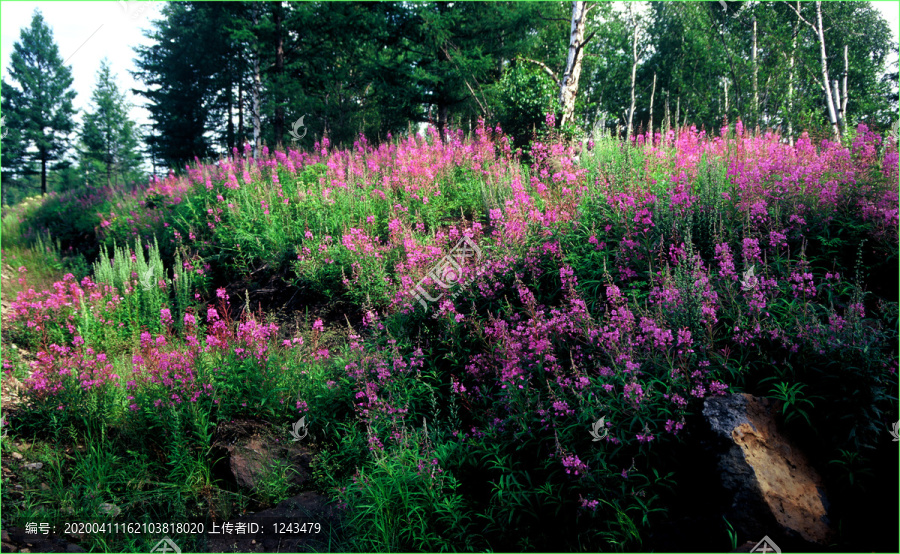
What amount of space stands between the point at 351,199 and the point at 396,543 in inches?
208

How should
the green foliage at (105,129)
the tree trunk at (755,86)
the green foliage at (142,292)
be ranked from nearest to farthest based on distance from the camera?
1. the green foliage at (142,292)
2. the tree trunk at (755,86)
3. the green foliage at (105,129)

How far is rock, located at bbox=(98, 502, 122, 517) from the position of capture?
348 cm

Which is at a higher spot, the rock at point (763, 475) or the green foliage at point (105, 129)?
the green foliage at point (105, 129)

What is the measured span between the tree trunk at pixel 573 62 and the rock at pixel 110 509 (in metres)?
7.49

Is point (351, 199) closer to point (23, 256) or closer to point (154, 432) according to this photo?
point (154, 432)

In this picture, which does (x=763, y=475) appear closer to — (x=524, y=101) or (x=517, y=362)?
(x=517, y=362)

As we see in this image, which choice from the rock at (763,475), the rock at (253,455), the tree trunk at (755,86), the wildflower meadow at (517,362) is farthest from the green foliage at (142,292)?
the tree trunk at (755,86)

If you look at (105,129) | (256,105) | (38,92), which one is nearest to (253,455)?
(256,105)

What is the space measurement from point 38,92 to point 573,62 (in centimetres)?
3629

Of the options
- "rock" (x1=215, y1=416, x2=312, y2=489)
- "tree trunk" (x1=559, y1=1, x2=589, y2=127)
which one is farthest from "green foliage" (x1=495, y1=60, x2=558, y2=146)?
"rock" (x1=215, y1=416, x2=312, y2=489)

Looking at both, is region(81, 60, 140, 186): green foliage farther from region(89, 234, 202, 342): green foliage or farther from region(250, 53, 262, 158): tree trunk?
region(89, 234, 202, 342): green foliage

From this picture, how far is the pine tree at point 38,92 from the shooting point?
29.3 m

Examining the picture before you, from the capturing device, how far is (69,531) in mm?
3305

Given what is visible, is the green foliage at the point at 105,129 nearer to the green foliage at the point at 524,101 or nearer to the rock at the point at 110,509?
the green foliage at the point at 524,101
